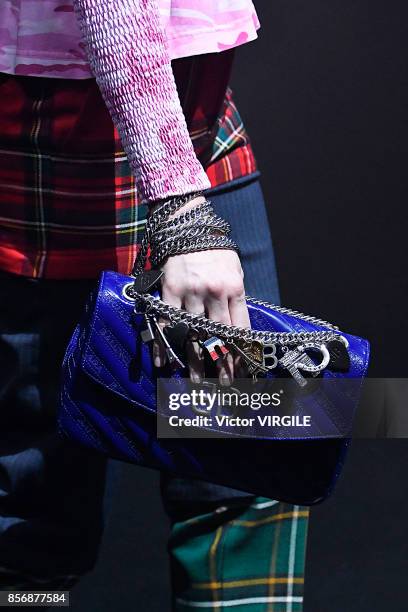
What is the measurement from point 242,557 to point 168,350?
0.34 metres

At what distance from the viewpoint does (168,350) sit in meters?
0.93

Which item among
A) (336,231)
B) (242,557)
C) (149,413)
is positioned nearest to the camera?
(149,413)

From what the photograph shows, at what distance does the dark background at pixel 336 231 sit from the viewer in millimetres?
1633

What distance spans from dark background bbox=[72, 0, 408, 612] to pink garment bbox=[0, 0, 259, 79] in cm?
76

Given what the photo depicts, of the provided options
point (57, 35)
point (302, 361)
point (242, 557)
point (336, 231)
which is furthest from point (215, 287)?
point (336, 231)

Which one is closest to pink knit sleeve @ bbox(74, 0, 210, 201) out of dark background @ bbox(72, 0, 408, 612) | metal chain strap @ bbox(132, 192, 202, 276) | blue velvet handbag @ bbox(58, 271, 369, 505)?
metal chain strap @ bbox(132, 192, 202, 276)

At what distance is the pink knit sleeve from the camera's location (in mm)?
853

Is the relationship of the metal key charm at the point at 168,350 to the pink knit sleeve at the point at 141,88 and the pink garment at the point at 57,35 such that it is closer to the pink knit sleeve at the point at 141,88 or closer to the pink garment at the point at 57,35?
the pink knit sleeve at the point at 141,88

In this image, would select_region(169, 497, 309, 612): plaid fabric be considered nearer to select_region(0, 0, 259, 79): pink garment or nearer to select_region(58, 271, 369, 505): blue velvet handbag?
select_region(58, 271, 369, 505): blue velvet handbag

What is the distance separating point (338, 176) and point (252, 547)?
818 millimetres

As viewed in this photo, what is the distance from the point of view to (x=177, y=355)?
936 mm

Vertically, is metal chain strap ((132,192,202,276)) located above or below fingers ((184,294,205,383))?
above

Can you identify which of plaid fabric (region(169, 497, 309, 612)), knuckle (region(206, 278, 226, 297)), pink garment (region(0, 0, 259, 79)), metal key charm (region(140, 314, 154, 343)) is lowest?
plaid fabric (region(169, 497, 309, 612))

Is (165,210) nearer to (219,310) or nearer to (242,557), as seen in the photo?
(219,310)
